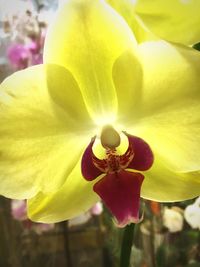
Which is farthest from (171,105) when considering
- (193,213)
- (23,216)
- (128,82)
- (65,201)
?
(23,216)

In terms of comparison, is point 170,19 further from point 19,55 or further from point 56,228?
point 56,228

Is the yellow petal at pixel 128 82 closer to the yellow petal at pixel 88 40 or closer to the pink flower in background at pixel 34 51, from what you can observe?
the yellow petal at pixel 88 40

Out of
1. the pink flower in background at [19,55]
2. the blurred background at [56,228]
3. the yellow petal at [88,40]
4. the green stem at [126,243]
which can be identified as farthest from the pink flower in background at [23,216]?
the yellow petal at [88,40]

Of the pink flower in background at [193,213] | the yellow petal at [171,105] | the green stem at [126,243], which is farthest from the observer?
the pink flower in background at [193,213]

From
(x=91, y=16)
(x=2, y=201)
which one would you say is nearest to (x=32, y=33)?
(x=2, y=201)

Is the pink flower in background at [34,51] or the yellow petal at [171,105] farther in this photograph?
the pink flower in background at [34,51]

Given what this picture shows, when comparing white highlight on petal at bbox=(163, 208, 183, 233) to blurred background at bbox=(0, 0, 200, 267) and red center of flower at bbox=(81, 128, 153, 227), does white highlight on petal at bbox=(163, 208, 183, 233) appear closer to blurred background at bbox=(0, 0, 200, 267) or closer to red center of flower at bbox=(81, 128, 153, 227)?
blurred background at bbox=(0, 0, 200, 267)

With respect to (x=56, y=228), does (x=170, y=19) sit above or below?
above
